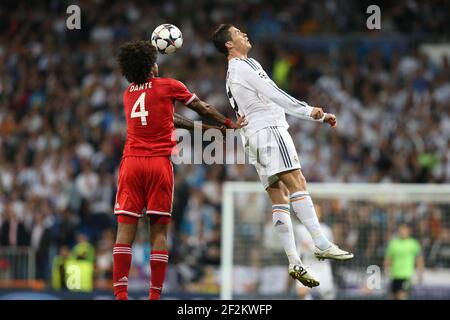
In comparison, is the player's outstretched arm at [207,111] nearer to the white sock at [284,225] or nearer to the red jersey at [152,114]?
the red jersey at [152,114]

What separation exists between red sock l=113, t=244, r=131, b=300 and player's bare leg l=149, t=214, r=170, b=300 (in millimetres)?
235

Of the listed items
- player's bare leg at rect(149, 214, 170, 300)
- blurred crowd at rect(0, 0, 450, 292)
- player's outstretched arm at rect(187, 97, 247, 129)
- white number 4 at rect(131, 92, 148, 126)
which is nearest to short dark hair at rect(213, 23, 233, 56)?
player's outstretched arm at rect(187, 97, 247, 129)

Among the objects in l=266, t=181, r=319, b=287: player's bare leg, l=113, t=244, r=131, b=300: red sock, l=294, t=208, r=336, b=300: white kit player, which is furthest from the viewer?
l=294, t=208, r=336, b=300: white kit player

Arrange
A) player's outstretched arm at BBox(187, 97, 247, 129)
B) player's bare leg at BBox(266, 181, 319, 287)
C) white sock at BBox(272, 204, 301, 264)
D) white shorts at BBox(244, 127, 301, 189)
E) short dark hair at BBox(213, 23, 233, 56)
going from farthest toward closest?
short dark hair at BBox(213, 23, 233, 56) → white sock at BBox(272, 204, 301, 264) → white shorts at BBox(244, 127, 301, 189) → player's bare leg at BBox(266, 181, 319, 287) → player's outstretched arm at BBox(187, 97, 247, 129)

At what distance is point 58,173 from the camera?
18891 mm

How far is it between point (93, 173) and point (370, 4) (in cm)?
821

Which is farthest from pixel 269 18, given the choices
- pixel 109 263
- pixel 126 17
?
pixel 109 263

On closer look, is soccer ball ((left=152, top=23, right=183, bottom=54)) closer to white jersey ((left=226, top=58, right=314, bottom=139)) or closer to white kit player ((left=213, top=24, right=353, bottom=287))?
white kit player ((left=213, top=24, right=353, bottom=287))

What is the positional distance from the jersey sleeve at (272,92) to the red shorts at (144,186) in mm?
1236

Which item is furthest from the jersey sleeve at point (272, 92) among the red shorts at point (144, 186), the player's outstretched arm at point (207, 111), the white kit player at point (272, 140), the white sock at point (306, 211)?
the red shorts at point (144, 186)

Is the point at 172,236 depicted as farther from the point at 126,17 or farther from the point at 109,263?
the point at 126,17

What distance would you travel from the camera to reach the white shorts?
31.6 ft

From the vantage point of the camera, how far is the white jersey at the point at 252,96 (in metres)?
9.59
